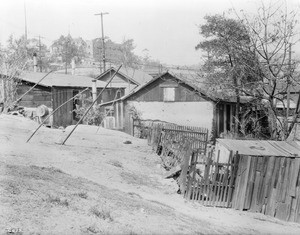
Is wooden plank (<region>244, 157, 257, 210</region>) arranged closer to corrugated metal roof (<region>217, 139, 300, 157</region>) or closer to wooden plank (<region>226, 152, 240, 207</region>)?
corrugated metal roof (<region>217, 139, 300, 157</region>)

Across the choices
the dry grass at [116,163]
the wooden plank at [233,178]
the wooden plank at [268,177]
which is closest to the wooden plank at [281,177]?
the wooden plank at [268,177]

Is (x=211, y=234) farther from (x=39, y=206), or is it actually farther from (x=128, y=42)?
(x=128, y=42)

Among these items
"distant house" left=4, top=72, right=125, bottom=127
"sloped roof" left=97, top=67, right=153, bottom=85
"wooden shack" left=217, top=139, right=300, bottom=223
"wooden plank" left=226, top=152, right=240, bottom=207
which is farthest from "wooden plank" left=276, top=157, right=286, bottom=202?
"sloped roof" left=97, top=67, right=153, bottom=85

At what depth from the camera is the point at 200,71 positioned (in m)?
23.6

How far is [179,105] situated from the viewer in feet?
76.3

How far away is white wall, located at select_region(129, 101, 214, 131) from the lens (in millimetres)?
22328

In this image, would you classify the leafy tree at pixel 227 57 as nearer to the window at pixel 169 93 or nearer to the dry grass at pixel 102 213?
the window at pixel 169 93

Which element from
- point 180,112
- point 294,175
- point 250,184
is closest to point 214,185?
point 250,184

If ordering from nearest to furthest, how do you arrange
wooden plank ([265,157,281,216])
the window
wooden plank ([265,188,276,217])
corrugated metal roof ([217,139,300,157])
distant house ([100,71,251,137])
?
1. wooden plank ([265,157,281,216])
2. wooden plank ([265,188,276,217])
3. corrugated metal roof ([217,139,300,157])
4. distant house ([100,71,251,137])
5. the window

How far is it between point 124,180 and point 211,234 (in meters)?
4.19

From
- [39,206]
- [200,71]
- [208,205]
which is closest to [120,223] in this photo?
[39,206]

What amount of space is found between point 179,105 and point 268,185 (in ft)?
49.1

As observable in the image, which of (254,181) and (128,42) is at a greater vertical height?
(128,42)

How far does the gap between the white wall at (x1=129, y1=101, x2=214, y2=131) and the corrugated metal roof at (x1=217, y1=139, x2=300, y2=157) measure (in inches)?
460
